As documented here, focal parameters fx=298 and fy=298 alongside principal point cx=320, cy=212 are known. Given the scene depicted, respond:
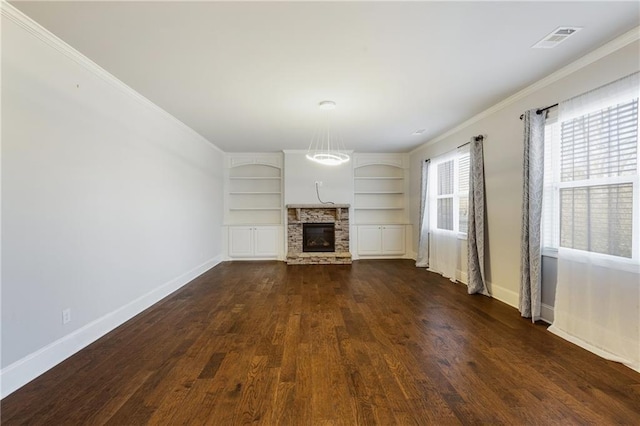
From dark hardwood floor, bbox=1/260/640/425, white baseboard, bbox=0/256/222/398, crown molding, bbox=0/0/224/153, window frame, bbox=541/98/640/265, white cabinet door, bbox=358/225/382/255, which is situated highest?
crown molding, bbox=0/0/224/153

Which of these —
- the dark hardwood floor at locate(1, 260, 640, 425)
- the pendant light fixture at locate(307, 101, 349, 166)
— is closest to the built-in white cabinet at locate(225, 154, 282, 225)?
the pendant light fixture at locate(307, 101, 349, 166)

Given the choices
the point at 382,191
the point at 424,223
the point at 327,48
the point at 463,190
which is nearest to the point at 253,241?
the point at 382,191

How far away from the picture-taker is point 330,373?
224cm

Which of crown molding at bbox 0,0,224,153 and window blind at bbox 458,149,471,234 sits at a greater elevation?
crown molding at bbox 0,0,224,153

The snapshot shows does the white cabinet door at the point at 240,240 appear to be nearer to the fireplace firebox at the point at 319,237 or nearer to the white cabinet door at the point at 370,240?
the fireplace firebox at the point at 319,237

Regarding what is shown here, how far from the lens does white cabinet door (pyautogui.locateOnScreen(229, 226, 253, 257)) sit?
23.1 feet

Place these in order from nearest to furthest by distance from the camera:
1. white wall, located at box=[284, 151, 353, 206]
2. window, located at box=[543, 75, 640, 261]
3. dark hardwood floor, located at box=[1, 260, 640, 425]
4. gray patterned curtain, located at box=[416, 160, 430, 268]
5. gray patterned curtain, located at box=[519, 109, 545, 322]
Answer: dark hardwood floor, located at box=[1, 260, 640, 425]
window, located at box=[543, 75, 640, 261]
gray patterned curtain, located at box=[519, 109, 545, 322]
gray patterned curtain, located at box=[416, 160, 430, 268]
white wall, located at box=[284, 151, 353, 206]

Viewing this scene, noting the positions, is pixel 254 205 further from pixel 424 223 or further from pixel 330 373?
pixel 330 373

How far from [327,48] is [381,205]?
544 cm

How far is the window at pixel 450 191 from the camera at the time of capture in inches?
194

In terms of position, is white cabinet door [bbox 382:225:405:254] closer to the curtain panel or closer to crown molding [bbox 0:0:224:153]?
the curtain panel

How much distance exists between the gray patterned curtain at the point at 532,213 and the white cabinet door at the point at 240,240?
540 cm

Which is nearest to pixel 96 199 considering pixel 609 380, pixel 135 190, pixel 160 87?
pixel 135 190

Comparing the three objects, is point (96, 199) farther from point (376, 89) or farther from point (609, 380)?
point (609, 380)
